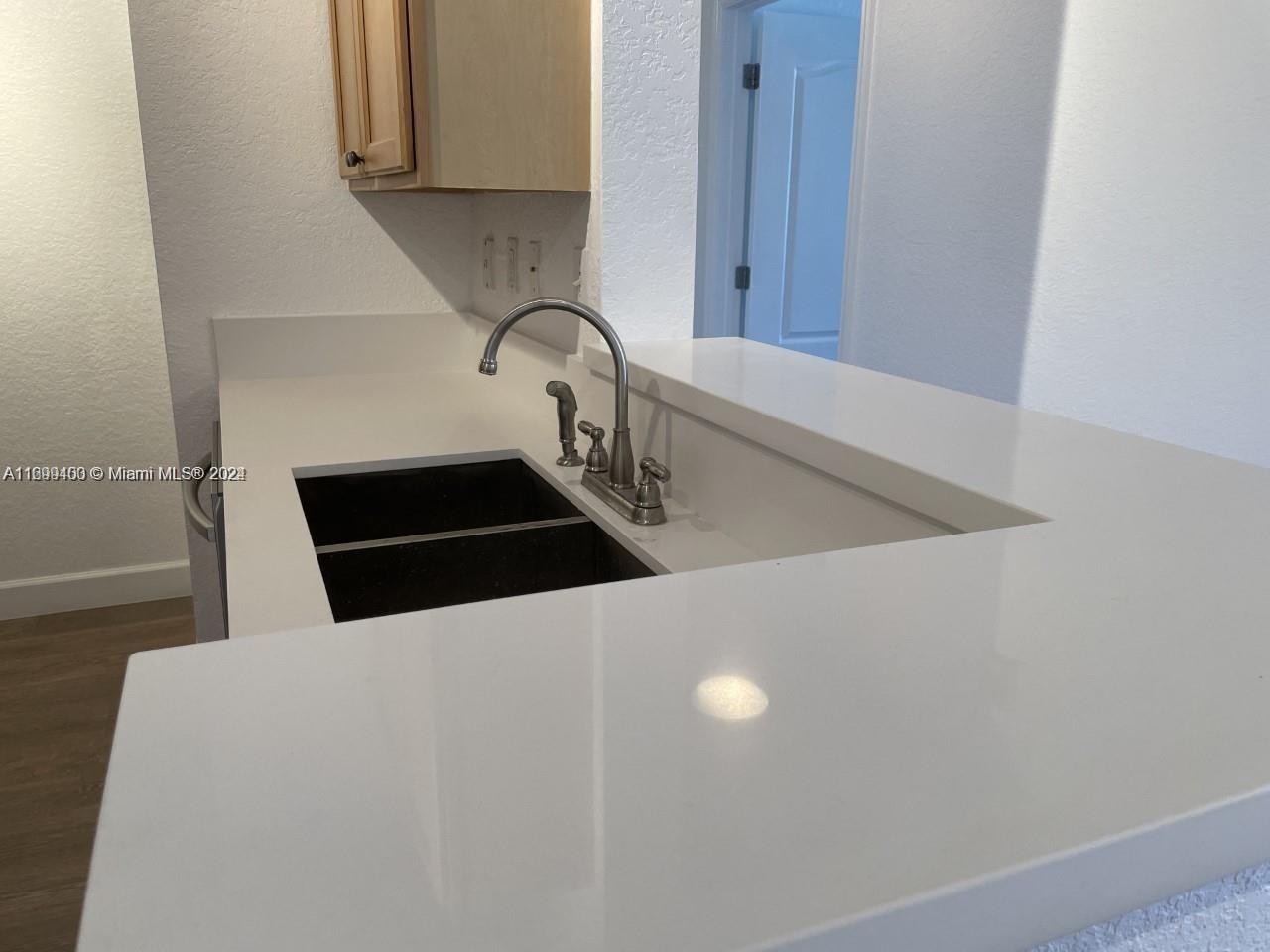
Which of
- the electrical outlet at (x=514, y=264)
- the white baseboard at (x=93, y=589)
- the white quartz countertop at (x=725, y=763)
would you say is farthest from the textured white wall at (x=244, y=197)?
the white quartz countertop at (x=725, y=763)

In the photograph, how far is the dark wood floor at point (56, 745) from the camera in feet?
6.08

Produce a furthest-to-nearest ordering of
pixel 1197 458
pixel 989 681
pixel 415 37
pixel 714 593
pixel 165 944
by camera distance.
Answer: pixel 415 37 < pixel 1197 458 < pixel 714 593 < pixel 989 681 < pixel 165 944

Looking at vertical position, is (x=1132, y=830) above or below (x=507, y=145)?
below

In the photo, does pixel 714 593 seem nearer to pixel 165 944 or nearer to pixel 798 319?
pixel 165 944

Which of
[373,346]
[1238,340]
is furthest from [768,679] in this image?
[1238,340]

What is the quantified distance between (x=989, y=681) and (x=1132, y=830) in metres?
0.13

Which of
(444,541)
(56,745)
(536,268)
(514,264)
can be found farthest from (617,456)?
(56,745)

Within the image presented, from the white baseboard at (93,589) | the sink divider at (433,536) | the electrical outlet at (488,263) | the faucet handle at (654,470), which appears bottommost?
the white baseboard at (93,589)

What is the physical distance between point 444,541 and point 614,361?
0.36 meters

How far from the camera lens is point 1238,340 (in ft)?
8.04

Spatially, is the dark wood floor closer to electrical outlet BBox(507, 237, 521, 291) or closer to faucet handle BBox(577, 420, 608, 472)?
faucet handle BBox(577, 420, 608, 472)

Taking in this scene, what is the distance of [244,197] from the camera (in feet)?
7.41

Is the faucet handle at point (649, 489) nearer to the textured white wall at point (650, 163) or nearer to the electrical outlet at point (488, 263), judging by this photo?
the textured white wall at point (650, 163)

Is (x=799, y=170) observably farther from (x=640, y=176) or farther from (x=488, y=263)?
(x=640, y=176)
